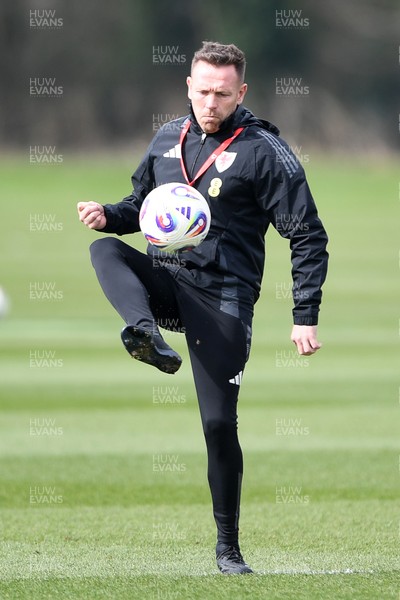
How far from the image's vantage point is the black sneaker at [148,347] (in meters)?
6.63

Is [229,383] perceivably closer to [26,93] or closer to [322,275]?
[322,275]

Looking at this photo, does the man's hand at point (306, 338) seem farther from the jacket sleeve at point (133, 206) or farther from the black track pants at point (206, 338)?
the jacket sleeve at point (133, 206)

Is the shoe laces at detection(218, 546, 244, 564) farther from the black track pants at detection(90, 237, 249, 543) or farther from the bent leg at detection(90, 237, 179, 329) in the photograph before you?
the bent leg at detection(90, 237, 179, 329)

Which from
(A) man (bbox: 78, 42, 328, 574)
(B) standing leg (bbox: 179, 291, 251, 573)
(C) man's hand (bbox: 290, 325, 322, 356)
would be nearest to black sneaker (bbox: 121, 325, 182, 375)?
(A) man (bbox: 78, 42, 328, 574)

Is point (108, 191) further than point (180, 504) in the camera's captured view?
Yes

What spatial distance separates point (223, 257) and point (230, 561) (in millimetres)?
1577

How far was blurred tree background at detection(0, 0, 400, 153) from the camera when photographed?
191 ft

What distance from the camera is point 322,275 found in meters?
7.04

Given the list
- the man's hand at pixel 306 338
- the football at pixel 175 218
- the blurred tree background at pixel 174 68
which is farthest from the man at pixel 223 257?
the blurred tree background at pixel 174 68

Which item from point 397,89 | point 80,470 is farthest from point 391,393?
point 397,89

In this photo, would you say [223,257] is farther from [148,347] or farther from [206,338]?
[148,347]

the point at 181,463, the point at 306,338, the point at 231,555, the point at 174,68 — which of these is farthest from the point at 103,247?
the point at 174,68

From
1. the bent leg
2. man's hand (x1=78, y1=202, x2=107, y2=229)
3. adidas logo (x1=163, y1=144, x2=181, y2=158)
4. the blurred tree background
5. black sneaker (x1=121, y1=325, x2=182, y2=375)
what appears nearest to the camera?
black sneaker (x1=121, y1=325, x2=182, y2=375)

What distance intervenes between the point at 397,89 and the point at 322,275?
53.7 meters
